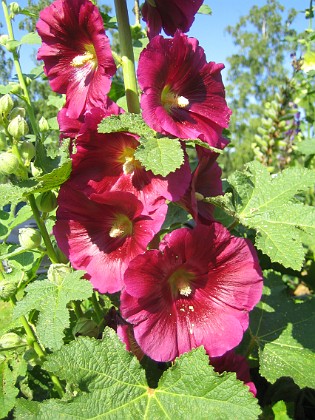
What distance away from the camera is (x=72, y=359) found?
750 mm

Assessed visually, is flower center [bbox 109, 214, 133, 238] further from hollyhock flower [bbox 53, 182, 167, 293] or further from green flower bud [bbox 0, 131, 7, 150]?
green flower bud [bbox 0, 131, 7, 150]

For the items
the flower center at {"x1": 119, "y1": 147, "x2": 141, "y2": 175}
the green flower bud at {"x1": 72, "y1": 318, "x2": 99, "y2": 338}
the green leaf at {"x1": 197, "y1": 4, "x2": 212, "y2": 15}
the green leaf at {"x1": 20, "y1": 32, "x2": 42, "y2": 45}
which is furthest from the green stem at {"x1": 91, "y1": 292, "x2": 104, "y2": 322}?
the green leaf at {"x1": 197, "y1": 4, "x2": 212, "y2": 15}

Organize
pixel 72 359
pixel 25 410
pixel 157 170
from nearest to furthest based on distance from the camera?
pixel 157 170, pixel 72 359, pixel 25 410

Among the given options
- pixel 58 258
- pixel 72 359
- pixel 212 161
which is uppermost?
pixel 212 161

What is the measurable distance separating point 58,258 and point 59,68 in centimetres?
35

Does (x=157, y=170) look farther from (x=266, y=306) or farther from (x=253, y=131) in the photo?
(x=253, y=131)

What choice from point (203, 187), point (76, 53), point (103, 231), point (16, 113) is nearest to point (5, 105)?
point (16, 113)

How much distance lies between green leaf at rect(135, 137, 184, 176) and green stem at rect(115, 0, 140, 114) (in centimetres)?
17

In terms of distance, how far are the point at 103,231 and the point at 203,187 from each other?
0.22 metres

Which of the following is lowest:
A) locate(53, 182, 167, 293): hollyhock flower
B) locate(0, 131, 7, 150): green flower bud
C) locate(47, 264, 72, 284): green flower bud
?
locate(47, 264, 72, 284): green flower bud

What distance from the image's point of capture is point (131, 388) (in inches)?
30.3

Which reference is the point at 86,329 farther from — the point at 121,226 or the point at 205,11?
the point at 205,11

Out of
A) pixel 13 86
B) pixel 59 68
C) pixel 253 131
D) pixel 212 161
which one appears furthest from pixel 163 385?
pixel 253 131

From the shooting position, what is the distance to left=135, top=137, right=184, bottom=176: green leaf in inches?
24.7
